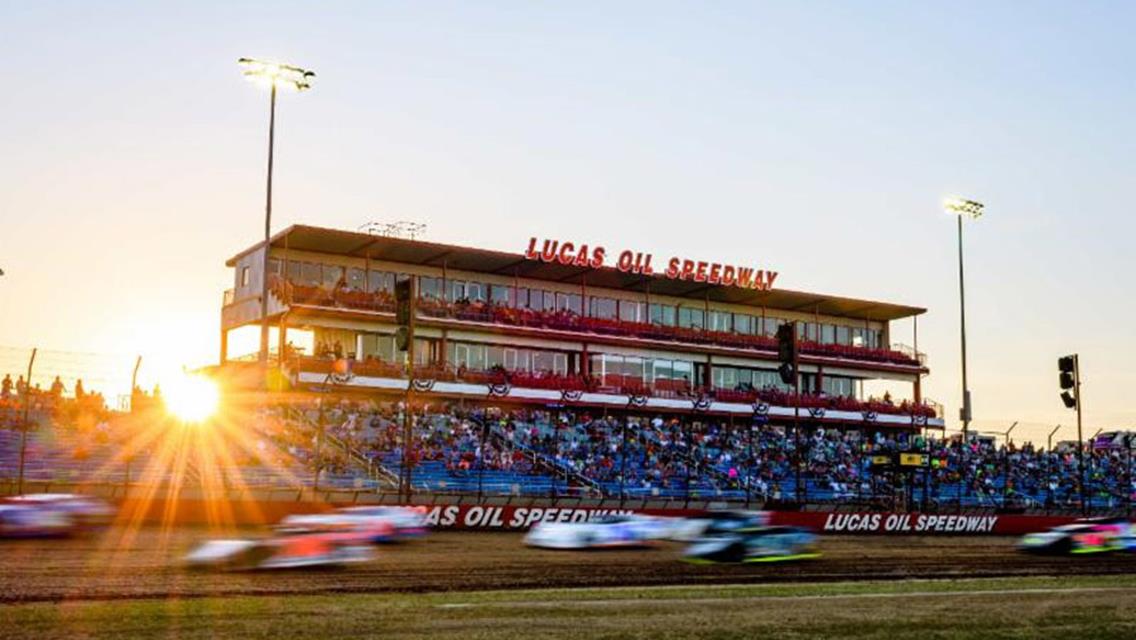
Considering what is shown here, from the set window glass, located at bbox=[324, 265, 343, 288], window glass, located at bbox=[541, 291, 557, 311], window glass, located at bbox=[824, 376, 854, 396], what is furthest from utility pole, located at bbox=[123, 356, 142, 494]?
window glass, located at bbox=[824, 376, 854, 396]

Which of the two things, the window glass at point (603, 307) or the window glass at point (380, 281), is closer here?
the window glass at point (380, 281)

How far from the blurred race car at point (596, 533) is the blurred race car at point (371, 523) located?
10.5 feet

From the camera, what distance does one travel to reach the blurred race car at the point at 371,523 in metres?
23.5

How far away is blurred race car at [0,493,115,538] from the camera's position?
28297mm

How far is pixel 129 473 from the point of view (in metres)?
36.3

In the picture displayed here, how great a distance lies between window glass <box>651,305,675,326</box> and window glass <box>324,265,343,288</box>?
19.1 metres

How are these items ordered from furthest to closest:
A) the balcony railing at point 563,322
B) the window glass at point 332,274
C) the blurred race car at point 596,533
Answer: the window glass at point 332,274, the balcony railing at point 563,322, the blurred race car at point 596,533

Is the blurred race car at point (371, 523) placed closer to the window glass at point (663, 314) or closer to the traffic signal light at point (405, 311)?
the traffic signal light at point (405, 311)

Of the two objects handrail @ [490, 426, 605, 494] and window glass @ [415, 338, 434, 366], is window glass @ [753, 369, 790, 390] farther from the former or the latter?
handrail @ [490, 426, 605, 494]

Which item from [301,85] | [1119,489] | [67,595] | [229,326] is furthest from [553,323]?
[67,595]

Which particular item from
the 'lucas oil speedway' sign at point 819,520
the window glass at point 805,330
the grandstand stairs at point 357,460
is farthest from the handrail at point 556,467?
the window glass at point 805,330

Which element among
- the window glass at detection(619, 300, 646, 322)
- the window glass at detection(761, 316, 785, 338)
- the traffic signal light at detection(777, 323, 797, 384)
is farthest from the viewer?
the window glass at detection(761, 316, 785, 338)

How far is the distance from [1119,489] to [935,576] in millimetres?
43685

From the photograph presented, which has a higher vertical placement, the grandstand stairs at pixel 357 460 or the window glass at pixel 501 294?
the window glass at pixel 501 294
